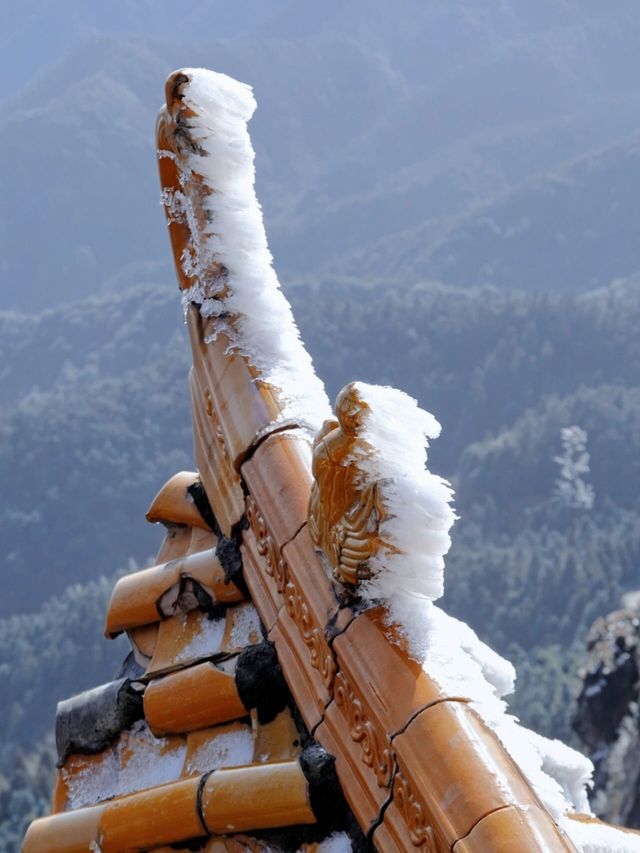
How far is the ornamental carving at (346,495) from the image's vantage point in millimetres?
2824

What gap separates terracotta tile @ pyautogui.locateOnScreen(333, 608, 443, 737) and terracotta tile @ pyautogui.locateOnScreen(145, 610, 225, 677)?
2.28 feet

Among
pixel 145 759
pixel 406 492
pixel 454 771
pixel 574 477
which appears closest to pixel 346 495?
pixel 406 492

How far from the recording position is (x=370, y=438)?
111 inches

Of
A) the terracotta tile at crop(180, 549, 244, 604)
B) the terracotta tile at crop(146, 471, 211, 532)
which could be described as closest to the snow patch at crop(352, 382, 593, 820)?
the terracotta tile at crop(180, 549, 244, 604)

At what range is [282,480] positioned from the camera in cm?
345

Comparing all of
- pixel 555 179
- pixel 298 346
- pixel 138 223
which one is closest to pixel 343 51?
pixel 138 223

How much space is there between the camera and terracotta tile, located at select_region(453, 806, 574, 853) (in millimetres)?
2373

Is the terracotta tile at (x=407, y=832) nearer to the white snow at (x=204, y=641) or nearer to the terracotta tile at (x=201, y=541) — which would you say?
the white snow at (x=204, y=641)

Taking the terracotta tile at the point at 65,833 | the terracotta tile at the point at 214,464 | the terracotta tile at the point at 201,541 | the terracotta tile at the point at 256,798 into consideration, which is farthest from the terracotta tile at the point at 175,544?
the terracotta tile at the point at 256,798

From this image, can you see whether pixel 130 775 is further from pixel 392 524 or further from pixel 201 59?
pixel 201 59

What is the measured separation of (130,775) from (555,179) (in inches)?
5273

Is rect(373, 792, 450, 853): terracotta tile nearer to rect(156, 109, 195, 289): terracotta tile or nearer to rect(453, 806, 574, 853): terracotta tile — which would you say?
rect(453, 806, 574, 853): terracotta tile

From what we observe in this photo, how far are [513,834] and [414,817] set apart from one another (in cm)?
27

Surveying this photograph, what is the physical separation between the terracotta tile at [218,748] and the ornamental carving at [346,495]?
0.61 meters
